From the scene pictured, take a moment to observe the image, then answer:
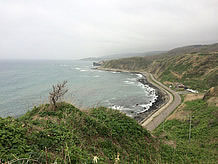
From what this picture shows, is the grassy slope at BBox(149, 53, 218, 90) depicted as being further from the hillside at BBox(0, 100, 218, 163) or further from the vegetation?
the vegetation

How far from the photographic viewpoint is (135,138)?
9.38m

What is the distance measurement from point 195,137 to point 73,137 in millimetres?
14525


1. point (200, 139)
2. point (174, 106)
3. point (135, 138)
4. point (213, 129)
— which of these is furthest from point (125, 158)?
point (174, 106)

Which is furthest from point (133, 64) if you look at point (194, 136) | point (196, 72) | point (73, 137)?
point (73, 137)

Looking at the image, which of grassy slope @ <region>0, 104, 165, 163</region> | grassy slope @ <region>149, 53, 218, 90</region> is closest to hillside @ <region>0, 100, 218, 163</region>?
grassy slope @ <region>0, 104, 165, 163</region>

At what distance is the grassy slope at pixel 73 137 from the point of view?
4.57 meters

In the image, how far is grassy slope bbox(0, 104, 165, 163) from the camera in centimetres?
457

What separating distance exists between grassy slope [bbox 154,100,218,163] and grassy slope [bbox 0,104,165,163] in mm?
2612

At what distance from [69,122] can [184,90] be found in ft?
143

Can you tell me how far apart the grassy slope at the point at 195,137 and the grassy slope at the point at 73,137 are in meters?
2.61

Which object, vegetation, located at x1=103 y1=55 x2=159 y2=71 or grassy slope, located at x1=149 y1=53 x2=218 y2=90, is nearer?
grassy slope, located at x1=149 y1=53 x2=218 y2=90

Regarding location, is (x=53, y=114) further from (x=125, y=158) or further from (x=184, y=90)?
(x=184, y=90)

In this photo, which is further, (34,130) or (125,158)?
(125,158)

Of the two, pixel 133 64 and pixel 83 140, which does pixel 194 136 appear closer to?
pixel 83 140
